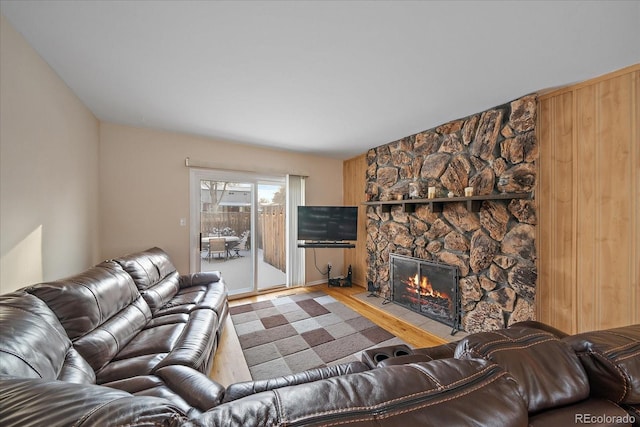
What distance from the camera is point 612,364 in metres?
0.59

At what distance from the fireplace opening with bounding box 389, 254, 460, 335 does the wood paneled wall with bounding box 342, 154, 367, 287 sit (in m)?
0.80

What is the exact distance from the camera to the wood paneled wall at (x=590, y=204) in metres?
1.70

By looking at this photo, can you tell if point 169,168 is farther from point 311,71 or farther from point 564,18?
point 564,18

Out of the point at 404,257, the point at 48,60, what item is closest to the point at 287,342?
the point at 404,257

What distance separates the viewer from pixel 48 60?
5.49ft

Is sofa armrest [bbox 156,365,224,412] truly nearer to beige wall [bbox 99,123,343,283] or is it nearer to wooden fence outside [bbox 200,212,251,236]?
beige wall [bbox 99,123,343,283]

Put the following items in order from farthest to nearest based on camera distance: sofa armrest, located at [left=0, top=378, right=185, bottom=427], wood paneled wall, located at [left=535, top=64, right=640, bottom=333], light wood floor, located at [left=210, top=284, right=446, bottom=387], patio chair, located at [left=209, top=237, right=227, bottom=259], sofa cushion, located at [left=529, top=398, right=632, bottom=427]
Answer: patio chair, located at [left=209, top=237, right=227, bottom=259]
light wood floor, located at [left=210, top=284, right=446, bottom=387]
wood paneled wall, located at [left=535, top=64, right=640, bottom=333]
sofa cushion, located at [left=529, top=398, right=632, bottom=427]
sofa armrest, located at [left=0, top=378, right=185, bottom=427]

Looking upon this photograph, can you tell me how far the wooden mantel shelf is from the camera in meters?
2.18

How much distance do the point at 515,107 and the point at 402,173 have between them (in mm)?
1477

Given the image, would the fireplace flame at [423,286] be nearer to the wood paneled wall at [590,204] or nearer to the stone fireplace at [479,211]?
the stone fireplace at [479,211]

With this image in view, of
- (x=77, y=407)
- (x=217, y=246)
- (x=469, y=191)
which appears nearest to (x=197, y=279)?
(x=217, y=246)

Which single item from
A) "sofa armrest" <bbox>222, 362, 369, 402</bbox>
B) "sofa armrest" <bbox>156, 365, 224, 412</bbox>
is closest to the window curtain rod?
"sofa armrest" <bbox>156, 365, 224, 412</bbox>

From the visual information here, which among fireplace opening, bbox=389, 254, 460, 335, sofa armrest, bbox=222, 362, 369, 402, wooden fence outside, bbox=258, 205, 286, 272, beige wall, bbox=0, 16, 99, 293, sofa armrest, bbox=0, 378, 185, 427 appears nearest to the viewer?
sofa armrest, bbox=0, 378, 185, 427

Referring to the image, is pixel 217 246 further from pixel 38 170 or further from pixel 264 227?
pixel 38 170
